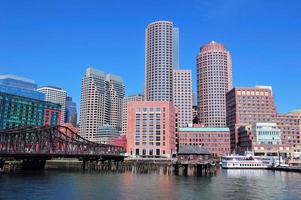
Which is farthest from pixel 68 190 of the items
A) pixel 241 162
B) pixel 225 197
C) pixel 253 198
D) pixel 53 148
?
pixel 241 162

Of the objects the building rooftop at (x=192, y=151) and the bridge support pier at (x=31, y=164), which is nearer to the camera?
the building rooftop at (x=192, y=151)

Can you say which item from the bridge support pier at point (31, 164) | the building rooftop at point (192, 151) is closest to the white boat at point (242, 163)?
the building rooftop at point (192, 151)

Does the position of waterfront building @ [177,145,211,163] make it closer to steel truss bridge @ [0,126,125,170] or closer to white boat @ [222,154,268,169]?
steel truss bridge @ [0,126,125,170]

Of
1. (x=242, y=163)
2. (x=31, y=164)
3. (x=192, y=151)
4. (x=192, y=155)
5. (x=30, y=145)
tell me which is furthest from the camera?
(x=242, y=163)

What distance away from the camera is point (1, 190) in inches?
2908

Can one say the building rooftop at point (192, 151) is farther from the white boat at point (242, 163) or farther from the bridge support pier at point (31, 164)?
the bridge support pier at point (31, 164)

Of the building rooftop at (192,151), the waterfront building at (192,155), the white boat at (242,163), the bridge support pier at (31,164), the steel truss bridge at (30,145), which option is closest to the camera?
the steel truss bridge at (30,145)

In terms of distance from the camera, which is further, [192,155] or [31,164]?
[31,164]

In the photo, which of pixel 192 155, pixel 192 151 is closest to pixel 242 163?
pixel 192 151

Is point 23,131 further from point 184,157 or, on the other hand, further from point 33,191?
point 33,191

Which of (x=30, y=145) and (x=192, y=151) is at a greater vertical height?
(x=30, y=145)

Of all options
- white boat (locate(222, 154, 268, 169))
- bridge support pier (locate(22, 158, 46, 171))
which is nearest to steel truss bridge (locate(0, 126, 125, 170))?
bridge support pier (locate(22, 158, 46, 171))

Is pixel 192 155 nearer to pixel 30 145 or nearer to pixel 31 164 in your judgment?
pixel 30 145

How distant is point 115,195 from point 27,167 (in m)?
99.9
